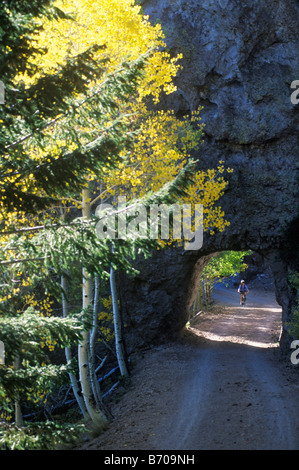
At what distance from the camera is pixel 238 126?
17.5 metres

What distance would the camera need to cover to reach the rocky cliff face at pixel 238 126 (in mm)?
17000

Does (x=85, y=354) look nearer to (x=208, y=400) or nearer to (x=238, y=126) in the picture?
(x=208, y=400)

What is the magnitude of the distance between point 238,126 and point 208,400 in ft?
39.1

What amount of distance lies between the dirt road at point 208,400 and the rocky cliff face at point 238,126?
103 inches

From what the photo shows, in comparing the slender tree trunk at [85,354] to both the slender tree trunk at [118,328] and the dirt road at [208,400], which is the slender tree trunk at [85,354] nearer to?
the dirt road at [208,400]

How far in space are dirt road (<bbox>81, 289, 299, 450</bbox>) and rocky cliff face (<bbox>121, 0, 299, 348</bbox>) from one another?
2628 mm

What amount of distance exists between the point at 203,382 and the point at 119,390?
134 inches

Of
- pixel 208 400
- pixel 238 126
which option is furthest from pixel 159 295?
pixel 238 126

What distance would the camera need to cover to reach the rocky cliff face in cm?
1700

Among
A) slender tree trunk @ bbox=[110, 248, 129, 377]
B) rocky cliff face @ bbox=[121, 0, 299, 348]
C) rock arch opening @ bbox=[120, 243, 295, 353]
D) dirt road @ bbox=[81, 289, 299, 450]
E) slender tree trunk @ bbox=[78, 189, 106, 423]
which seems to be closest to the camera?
dirt road @ bbox=[81, 289, 299, 450]

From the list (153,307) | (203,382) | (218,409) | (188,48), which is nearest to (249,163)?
(188,48)

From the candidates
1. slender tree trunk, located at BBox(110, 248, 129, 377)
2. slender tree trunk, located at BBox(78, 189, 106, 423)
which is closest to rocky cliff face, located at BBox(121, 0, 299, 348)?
slender tree trunk, located at BBox(110, 248, 129, 377)

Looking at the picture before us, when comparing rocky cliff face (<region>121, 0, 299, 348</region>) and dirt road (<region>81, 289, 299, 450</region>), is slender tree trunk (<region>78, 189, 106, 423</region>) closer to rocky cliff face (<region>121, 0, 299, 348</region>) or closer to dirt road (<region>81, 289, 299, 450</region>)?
dirt road (<region>81, 289, 299, 450</region>)
